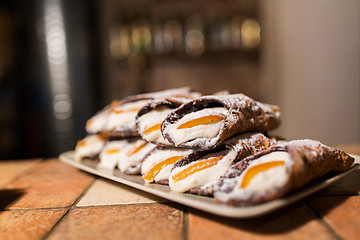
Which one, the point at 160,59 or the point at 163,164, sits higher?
the point at 160,59

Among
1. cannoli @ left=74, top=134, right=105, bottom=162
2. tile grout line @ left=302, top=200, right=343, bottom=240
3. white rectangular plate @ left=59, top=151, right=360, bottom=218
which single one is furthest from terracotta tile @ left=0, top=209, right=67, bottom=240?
tile grout line @ left=302, top=200, right=343, bottom=240

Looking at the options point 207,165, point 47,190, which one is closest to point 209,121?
point 207,165

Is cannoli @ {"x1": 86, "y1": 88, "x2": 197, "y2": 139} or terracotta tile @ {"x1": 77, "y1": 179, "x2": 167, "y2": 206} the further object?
cannoli @ {"x1": 86, "y1": 88, "x2": 197, "y2": 139}

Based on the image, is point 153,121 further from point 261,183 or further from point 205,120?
point 261,183

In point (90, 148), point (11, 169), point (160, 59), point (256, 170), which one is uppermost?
point (160, 59)

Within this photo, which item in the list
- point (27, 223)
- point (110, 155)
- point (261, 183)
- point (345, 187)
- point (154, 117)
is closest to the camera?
point (261, 183)

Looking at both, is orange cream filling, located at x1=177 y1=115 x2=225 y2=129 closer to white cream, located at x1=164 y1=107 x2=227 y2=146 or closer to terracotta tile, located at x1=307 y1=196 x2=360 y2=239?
white cream, located at x1=164 y1=107 x2=227 y2=146

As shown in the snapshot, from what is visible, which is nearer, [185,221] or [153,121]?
[185,221]
